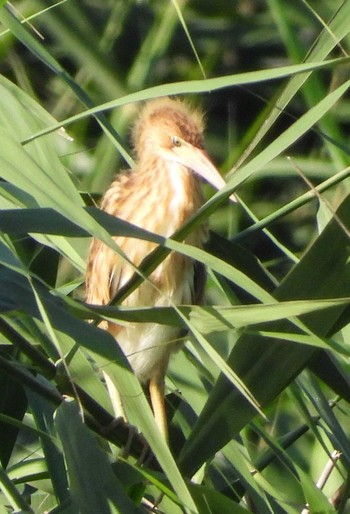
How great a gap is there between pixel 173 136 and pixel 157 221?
7.4 inches

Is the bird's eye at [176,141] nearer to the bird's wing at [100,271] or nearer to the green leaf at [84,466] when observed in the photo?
the bird's wing at [100,271]

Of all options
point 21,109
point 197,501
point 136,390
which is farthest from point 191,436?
point 21,109

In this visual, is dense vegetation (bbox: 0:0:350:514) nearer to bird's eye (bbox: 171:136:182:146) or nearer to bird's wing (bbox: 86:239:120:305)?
bird's wing (bbox: 86:239:120:305)

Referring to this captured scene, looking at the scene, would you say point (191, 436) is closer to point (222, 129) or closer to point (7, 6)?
point (7, 6)

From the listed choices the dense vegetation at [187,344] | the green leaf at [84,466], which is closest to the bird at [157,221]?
the dense vegetation at [187,344]

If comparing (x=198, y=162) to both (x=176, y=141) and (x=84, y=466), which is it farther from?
(x=84, y=466)

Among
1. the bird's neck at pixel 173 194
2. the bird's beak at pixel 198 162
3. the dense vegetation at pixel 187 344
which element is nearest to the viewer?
the dense vegetation at pixel 187 344

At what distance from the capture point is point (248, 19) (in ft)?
12.2

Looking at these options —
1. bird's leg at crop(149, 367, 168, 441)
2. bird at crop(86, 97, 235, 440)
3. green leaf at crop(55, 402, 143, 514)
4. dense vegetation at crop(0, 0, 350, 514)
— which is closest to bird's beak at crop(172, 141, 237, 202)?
bird at crop(86, 97, 235, 440)

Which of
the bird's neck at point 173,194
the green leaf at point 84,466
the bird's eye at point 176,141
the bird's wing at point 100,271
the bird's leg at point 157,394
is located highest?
the bird's eye at point 176,141

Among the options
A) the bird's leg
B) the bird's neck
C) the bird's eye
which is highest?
the bird's eye

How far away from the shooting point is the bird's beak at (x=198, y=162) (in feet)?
7.93

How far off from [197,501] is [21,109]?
51 centimetres

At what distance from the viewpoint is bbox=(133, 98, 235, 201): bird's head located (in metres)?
2.62
